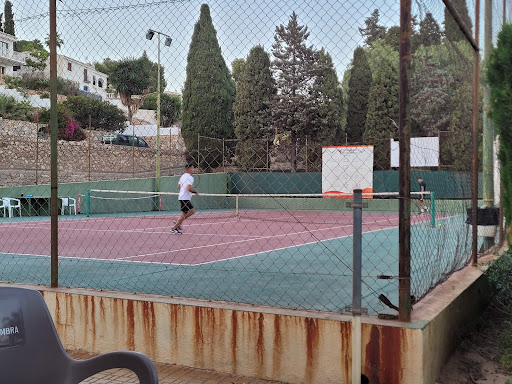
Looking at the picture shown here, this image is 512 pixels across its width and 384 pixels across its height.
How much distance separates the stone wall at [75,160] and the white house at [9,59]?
27386 mm

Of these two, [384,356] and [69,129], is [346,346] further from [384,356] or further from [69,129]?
[69,129]

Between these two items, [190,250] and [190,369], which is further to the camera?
[190,250]

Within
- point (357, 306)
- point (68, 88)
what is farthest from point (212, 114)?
point (68, 88)

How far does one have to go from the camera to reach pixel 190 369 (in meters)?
3.76

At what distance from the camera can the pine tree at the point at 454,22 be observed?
4.38m

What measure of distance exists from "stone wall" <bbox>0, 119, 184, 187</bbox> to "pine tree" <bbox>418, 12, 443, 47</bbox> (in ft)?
55.6

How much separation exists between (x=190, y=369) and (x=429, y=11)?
9.34 ft

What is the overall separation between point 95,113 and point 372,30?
124 feet

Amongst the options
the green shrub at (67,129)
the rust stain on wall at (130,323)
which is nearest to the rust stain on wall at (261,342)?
the rust stain on wall at (130,323)

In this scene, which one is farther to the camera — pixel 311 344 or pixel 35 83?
pixel 35 83

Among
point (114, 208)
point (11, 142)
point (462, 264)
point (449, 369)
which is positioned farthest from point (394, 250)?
point (11, 142)

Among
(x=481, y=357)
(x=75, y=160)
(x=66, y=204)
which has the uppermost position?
(x=75, y=160)

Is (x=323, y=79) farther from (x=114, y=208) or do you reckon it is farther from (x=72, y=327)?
(x=114, y=208)

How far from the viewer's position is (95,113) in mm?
39438
